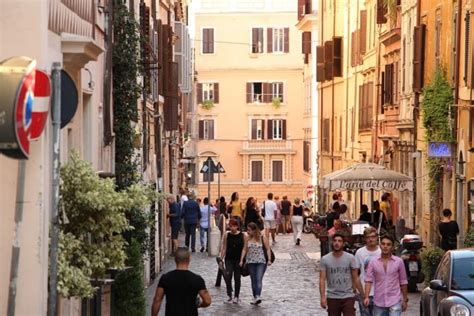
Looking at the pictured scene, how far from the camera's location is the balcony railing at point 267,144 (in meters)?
91.5

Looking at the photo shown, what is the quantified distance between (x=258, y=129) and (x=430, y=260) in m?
64.1

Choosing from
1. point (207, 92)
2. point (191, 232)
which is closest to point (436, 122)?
point (191, 232)

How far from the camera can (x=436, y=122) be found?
3425 cm

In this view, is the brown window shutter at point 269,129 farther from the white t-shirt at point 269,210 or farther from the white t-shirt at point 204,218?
the white t-shirt at point 204,218

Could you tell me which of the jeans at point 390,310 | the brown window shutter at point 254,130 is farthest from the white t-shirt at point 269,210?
the brown window shutter at point 254,130

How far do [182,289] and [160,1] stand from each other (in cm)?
2629

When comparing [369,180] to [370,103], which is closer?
[369,180]

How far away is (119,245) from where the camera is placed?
44.4 feet

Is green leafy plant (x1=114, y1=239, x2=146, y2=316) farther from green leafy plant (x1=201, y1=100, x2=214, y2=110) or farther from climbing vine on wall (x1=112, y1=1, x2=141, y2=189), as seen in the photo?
green leafy plant (x1=201, y1=100, x2=214, y2=110)

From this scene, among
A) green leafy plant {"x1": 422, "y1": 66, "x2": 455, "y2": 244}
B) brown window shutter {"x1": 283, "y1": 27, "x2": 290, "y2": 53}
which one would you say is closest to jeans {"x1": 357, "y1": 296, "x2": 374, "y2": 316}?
green leafy plant {"x1": 422, "y1": 66, "x2": 455, "y2": 244}

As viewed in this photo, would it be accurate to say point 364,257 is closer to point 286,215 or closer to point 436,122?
point 436,122

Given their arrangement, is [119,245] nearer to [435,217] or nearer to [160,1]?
[435,217]

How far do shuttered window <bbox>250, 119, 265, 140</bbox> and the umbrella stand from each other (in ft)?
184

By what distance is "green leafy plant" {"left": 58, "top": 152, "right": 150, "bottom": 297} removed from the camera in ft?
41.4
